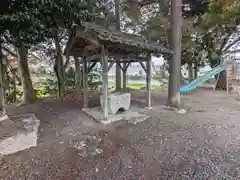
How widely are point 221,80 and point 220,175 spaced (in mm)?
9629

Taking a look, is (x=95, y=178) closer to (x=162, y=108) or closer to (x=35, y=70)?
(x=162, y=108)

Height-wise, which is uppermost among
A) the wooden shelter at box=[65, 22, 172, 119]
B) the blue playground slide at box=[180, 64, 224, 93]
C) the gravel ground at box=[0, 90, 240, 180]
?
the wooden shelter at box=[65, 22, 172, 119]

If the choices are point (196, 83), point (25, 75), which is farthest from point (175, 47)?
point (25, 75)

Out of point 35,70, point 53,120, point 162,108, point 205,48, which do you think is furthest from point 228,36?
point 35,70

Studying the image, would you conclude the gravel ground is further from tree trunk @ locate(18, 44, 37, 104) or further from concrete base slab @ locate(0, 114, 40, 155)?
tree trunk @ locate(18, 44, 37, 104)

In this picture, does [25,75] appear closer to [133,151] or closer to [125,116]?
[125,116]

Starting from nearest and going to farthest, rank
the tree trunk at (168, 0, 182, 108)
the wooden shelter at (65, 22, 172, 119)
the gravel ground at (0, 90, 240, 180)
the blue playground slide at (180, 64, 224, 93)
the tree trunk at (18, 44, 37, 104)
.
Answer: the gravel ground at (0, 90, 240, 180)
the wooden shelter at (65, 22, 172, 119)
the tree trunk at (168, 0, 182, 108)
the tree trunk at (18, 44, 37, 104)
the blue playground slide at (180, 64, 224, 93)

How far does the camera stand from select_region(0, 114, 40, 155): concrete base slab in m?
3.41

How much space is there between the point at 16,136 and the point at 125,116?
2.72 m

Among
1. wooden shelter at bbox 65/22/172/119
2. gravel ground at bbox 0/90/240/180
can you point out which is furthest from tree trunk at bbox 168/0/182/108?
gravel ground at bbox 0/90/240/180

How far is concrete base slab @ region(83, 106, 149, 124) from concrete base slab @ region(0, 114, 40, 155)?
1.60 m

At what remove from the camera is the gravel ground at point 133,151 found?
2.86 m

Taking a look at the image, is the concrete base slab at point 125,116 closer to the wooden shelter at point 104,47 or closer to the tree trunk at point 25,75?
the wooden shelter at point 104,47

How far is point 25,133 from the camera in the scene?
150 inches
